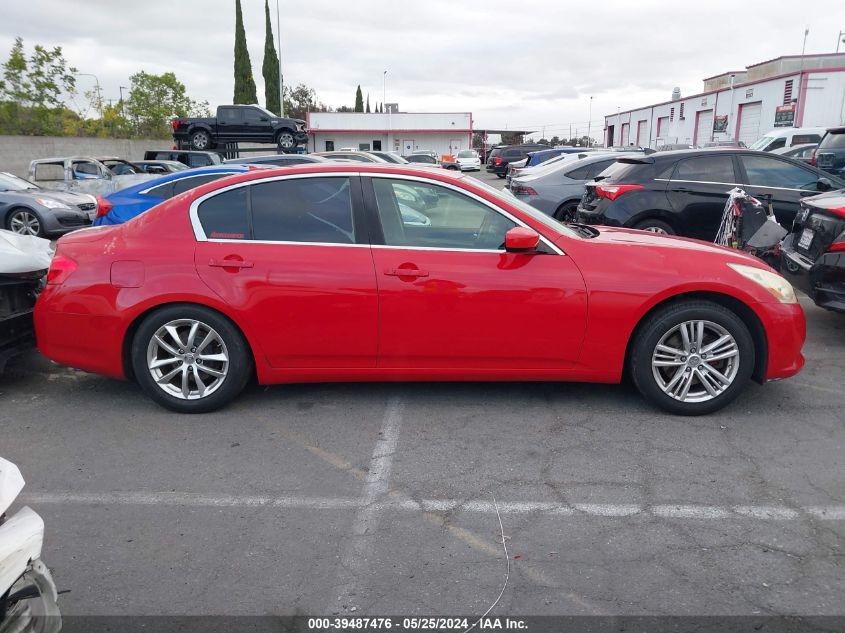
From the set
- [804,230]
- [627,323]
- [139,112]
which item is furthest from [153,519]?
[139,112]

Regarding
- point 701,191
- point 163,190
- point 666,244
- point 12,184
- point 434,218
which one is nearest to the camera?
point 434,218

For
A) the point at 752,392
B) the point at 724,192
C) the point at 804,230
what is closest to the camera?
the point at 752,392

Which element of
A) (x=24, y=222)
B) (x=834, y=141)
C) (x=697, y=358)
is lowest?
(x=24, y=222)

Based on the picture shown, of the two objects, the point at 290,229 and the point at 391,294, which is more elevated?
the point at 290,229

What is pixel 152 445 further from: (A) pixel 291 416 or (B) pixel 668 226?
(B) pixel 668 226

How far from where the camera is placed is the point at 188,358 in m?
4.49

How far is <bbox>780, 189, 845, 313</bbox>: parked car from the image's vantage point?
5.65 metres

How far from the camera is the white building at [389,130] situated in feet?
203

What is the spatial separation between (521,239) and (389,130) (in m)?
60.9

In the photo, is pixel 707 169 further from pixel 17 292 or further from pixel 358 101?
pixel 358 101

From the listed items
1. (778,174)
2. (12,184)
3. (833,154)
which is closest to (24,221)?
(12,184)

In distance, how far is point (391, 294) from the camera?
14.2ft

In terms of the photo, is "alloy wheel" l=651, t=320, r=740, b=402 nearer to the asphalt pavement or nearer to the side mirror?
the asphalt pavement

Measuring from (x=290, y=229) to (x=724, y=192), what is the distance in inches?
242
